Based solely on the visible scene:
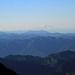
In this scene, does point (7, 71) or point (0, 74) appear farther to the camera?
point (7, 71)

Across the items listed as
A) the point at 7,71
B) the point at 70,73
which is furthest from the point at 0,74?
the point at 70,73

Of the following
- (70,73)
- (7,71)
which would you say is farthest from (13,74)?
(70,73)

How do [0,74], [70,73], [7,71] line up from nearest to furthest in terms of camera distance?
[0,74] → [7,71] → [70,73]

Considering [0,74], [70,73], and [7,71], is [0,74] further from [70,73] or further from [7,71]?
[70,73]

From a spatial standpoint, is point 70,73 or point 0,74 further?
point 70,73

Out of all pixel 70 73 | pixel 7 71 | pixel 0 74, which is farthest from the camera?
pixel 70 73

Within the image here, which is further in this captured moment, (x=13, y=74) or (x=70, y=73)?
(x=70, y=73)

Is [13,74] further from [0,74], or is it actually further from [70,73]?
[70,73]
